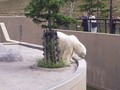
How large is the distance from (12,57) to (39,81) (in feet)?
12.0

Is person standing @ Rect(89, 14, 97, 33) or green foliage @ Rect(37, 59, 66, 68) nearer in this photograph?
green foliage @ Rect(37, 59, 66, 68)

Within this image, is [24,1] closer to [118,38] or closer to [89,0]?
[89,0]

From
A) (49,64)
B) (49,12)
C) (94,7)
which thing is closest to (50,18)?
(49,12)

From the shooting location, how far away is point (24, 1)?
147 ft

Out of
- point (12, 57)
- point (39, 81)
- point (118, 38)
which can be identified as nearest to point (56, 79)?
point (39, 81)

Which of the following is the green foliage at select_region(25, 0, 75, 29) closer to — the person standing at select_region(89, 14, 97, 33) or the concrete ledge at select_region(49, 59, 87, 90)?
the concrete ledge at select_region(49, 59, 87, 90)

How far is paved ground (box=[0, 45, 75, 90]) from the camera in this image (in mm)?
10117

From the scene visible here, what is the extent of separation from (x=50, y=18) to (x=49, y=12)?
0.18 m

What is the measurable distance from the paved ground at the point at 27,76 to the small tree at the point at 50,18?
582mm

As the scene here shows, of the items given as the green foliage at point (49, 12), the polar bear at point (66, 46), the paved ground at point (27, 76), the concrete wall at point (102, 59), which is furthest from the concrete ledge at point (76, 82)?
the concrete wall at point (102, 59)

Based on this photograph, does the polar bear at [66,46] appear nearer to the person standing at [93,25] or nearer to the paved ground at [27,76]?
the paved ground at [27,76]

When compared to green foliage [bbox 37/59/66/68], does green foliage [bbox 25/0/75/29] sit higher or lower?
A: higher

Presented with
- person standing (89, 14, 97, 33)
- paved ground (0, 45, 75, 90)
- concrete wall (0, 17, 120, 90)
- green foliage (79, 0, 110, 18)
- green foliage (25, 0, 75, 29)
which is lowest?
concrete wall (0, 17, 120, 90)

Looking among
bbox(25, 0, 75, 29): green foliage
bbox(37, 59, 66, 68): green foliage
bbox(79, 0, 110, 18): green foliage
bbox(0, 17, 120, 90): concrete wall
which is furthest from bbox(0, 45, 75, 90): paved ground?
bbox(79, 0, 110, 18): green foliage
